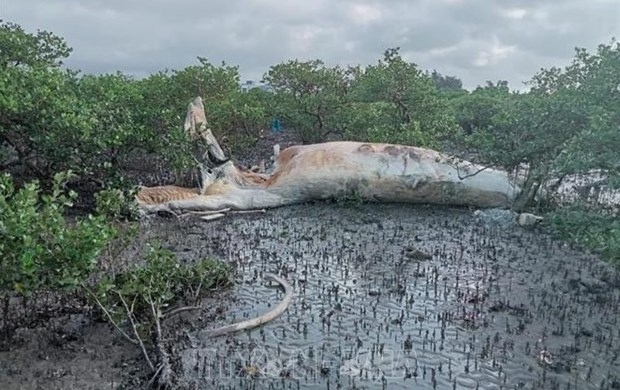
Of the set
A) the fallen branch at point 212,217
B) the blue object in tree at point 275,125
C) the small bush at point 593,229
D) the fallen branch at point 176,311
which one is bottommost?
the fallen branch at point 176,311

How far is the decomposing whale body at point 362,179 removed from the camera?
51.1 ft

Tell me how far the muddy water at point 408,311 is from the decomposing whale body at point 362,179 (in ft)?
6.91

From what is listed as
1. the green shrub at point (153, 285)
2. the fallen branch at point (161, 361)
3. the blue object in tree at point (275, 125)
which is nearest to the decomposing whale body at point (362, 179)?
the green shrub at point (153, 285)

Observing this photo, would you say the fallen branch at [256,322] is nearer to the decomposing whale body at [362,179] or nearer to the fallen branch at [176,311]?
the fallen branch at [176,311]

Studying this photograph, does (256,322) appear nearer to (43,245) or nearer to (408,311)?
(408,311)

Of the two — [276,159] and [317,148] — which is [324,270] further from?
[276,159]

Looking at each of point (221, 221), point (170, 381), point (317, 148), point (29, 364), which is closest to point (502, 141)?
point (317, 148)

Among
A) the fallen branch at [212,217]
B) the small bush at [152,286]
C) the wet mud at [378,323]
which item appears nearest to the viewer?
the wet mud at [378,323]

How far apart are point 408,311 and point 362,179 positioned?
753 cm

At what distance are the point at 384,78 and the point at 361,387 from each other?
51.8 ft

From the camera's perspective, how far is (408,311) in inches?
337

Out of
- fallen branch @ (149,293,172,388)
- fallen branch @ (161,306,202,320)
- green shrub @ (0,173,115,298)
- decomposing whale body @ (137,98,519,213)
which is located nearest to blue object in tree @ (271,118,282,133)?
decomposing whale body @ (137,98,519,213)

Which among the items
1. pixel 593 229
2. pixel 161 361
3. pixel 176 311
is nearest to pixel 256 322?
pixel 176 311

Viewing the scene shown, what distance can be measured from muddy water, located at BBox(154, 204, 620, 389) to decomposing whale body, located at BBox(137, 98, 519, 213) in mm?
2105
